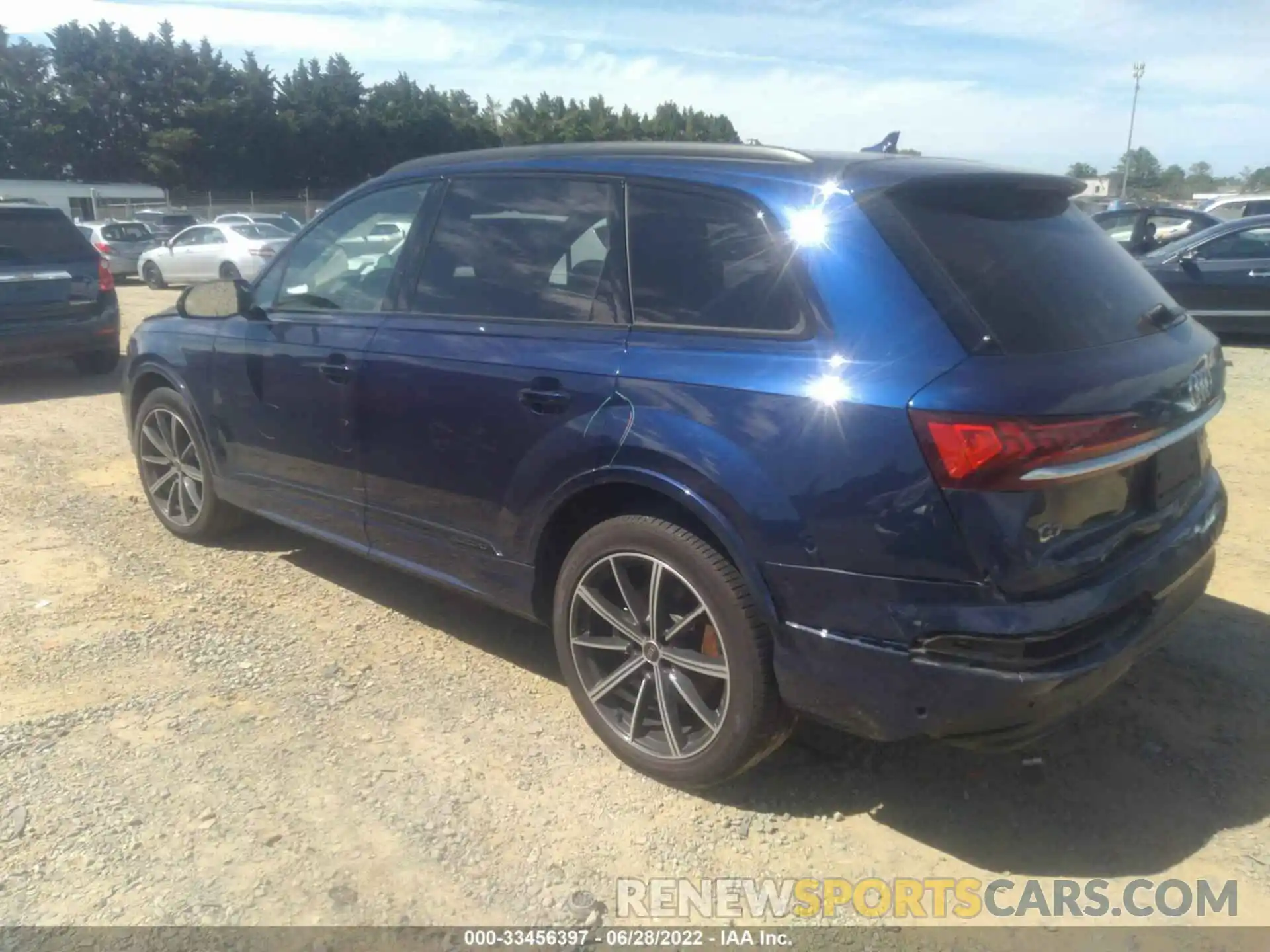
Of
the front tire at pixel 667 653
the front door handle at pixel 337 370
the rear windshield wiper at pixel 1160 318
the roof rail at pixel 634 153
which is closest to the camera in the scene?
the front tire at pixel 667 653

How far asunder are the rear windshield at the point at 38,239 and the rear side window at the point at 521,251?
703 centimetres

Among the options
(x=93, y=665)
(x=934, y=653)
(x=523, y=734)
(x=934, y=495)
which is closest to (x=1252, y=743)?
(x=934, y=653)

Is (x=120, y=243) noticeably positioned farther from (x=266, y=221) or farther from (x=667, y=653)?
(x=667, y=653)

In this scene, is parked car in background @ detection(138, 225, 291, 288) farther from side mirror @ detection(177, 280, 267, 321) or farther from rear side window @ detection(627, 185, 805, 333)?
rear side window @ detection(627, 185, 805, 333)

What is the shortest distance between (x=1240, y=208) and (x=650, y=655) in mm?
23169

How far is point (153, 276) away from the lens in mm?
22297

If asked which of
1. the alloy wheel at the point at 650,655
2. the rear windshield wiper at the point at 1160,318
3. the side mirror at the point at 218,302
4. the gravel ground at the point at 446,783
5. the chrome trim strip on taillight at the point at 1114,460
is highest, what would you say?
the rear windshield wiper at the point at 1160,318

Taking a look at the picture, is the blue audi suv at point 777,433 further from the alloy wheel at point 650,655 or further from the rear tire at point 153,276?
the rear tire at point 153,276

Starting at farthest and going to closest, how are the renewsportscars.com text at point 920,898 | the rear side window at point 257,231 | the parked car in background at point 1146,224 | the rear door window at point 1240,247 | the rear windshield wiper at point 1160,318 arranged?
the rear side window at point 257,231
the rear door window at point 1240,247
the parked car in background at point 1146,224
the rear windshield wiper at point 1160,318
the renewsportscars.com text at point 920,898

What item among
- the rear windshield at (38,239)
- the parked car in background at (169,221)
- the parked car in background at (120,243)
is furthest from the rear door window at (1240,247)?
the parked car in background at (169,221)

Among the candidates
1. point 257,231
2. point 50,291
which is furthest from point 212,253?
point 50,291

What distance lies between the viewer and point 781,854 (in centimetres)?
289

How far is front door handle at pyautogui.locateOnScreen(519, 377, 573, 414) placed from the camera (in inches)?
126

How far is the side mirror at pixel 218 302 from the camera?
14.8 ft
